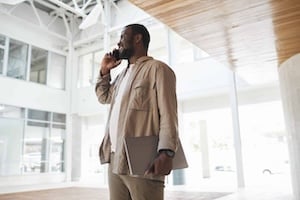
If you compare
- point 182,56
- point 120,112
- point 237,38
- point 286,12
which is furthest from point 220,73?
point 120,112

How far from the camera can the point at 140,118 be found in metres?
1.12

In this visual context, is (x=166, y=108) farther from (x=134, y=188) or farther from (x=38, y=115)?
(x=38, y=115)

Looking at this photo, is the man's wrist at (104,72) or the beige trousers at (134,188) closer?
the beige trousers at (134,188)

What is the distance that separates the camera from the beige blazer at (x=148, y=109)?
1.08m

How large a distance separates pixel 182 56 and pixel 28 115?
5212 mm

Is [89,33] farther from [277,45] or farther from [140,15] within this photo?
[277,45]

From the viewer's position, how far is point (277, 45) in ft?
12.0

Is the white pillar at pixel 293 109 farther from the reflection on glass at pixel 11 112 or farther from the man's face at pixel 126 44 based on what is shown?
the reflection on glass at pixel 11 112

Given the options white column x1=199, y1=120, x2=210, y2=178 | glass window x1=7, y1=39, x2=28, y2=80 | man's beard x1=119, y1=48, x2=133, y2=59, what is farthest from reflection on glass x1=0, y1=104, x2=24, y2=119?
man's beard x1=119, y1=48, x2=133, y2=59

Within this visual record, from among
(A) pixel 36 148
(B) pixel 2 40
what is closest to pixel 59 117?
(A) pixel 36 148

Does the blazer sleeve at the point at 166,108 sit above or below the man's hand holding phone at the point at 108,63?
below

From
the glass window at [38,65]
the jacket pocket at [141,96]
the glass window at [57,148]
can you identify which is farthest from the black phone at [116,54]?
the glass window at [57,148]

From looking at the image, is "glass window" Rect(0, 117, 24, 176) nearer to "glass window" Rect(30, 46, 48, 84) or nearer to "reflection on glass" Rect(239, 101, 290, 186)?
"glass window" Rect(30, 46, 48, 84)

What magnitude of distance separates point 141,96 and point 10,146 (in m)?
8.75
